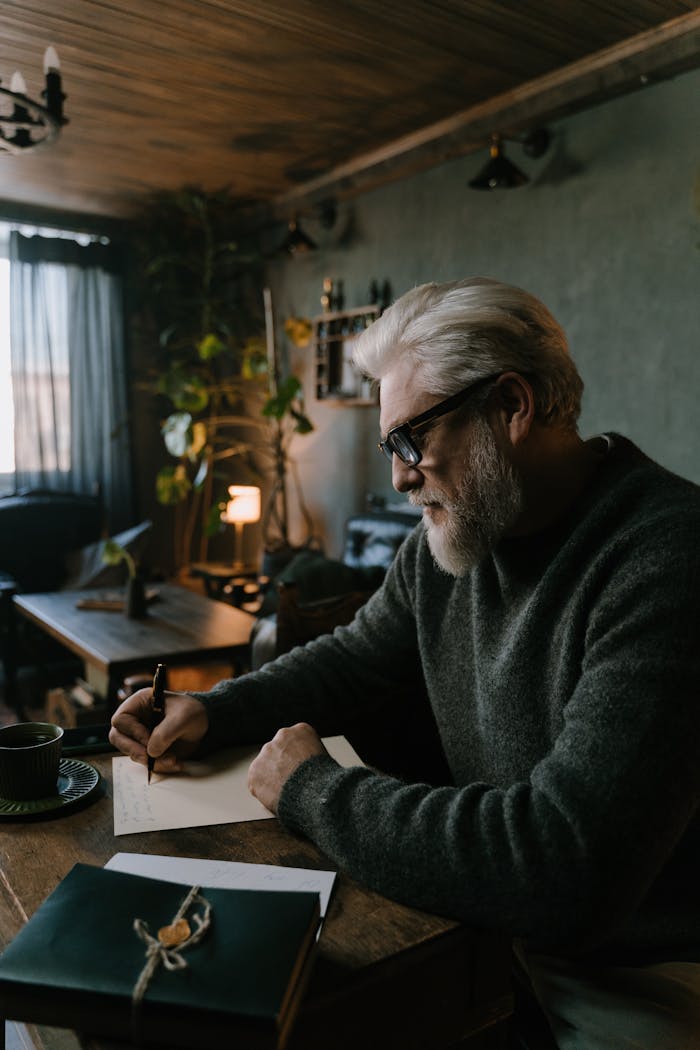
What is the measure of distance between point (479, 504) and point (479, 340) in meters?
0.23

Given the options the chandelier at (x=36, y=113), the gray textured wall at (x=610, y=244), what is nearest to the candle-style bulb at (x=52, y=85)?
the chandelier at (x=36, y=113)

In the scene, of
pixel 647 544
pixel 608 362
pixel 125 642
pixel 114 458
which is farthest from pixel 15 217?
pixel 647 544

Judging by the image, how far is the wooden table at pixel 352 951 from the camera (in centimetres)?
71

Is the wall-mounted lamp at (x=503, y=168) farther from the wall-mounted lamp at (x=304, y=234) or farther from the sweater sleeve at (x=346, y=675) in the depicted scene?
the sweater sleeve at (x=346, y=675)

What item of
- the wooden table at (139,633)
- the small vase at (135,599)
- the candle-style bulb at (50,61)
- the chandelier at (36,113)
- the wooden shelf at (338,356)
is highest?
the candle-style bulb at (50,61)

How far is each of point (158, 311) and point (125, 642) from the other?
360 cm

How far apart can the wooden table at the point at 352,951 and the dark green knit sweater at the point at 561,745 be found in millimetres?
34

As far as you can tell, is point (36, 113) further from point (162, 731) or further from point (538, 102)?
point (538, 102)

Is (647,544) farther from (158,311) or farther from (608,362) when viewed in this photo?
(158,311)

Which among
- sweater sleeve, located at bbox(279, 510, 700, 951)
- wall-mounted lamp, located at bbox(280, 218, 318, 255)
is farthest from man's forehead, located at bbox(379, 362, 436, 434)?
wall-mounted lamp, located at bbox(280, 218, 318, 255)

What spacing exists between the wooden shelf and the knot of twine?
403 cm

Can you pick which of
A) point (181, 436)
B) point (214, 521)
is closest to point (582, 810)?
point (214, 521)

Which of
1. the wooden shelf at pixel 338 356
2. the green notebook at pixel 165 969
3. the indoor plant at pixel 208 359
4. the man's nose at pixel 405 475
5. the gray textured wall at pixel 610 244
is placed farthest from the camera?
the indoor plant at pixel 208 359

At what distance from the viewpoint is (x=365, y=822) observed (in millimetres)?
891
